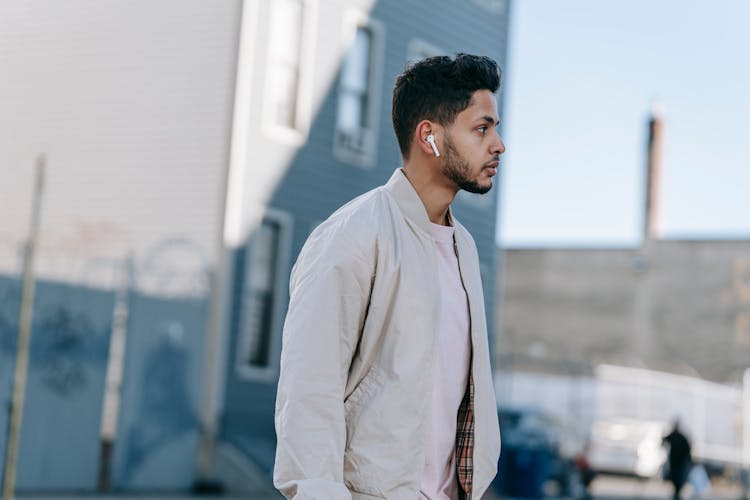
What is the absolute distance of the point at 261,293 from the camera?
58.6ft

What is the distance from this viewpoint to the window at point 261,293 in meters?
17.4

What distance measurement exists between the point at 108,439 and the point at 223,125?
453cm

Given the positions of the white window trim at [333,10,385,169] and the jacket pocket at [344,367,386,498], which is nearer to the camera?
the jacket pocket at [344,367,386,498]

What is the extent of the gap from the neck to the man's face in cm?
6

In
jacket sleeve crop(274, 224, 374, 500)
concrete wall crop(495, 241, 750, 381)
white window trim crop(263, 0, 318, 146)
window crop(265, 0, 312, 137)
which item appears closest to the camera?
jacket sleeve crop(274, 224, 374, 500)

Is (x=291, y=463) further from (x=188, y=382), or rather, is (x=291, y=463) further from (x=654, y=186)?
(x=654, y=186)

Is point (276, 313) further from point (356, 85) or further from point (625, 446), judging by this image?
point (625, 446)

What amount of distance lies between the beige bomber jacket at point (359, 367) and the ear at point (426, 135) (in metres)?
0.23

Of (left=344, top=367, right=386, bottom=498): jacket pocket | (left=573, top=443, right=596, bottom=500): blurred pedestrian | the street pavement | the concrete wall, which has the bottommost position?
the street pavement

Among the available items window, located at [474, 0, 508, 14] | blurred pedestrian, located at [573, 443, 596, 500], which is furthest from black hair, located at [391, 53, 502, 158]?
blurred pedestrian, located at [573, 443, 596, 500]

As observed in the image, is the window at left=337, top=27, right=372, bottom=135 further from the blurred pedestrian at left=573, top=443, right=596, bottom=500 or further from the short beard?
the short beard

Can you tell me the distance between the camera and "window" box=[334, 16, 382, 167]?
19.4m

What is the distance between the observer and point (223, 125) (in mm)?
17578

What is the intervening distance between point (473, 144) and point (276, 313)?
14.8 m
